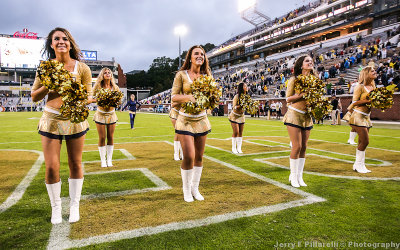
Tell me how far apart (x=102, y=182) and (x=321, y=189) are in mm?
3724

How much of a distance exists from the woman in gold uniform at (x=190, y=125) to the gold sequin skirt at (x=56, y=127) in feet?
4.29

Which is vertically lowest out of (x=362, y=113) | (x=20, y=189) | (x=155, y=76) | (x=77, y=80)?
(x=20, y=189)

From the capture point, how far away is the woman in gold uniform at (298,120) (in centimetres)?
422

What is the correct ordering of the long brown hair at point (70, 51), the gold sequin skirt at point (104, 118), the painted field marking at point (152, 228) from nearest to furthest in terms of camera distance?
1. the painted field marking at point (152, 228)
2. the long brown hair at point (70, 51)
3. the gold sequin skirt at point (104, 118)

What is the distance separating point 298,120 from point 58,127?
3477 mm

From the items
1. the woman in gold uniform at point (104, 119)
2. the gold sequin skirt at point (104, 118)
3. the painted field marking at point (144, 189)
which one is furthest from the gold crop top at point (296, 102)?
the gold sequin skirt at point (104, 118)

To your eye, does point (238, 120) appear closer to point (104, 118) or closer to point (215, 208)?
point (104, 118)

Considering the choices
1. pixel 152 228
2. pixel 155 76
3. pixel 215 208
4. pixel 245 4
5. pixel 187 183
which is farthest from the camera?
pixel 155 76

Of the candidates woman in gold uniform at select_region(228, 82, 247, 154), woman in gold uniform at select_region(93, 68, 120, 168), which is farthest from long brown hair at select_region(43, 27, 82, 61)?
woman in gold uniform at select_region(228, 82, 247, 154)

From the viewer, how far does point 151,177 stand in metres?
4.87

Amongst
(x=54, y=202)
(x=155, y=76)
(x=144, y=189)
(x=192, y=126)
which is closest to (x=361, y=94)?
(x=192, y=126)

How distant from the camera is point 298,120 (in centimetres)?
422

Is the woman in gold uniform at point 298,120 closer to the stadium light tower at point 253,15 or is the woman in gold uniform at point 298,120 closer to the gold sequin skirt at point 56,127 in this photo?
the gold sequin skirt at point 56,127

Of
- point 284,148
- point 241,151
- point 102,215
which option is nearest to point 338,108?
point 284,148
